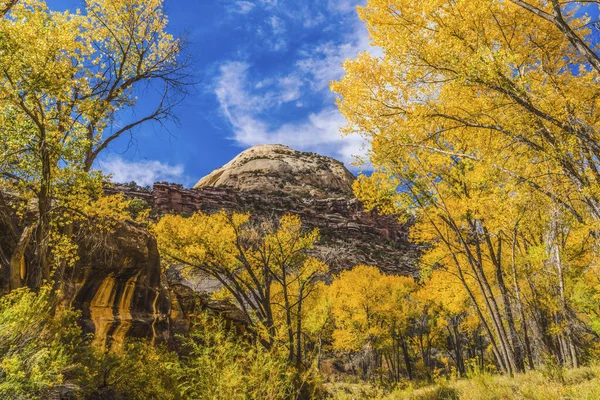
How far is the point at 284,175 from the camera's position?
117 meters

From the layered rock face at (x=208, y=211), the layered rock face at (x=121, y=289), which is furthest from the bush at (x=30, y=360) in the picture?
the layered rock face at (x=121, y=289)

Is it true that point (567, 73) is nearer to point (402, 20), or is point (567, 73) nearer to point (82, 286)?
point (402, 20)

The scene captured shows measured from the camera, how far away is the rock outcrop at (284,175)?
107 m

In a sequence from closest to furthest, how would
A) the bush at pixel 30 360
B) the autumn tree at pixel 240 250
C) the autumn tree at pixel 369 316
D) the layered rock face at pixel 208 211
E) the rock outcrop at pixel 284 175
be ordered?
the bush at pixel 30 360 < the layered rock face at pixel 208 211 < the autumn tree at pixel 240 250 < the autumn tree at pixel 369 316 < the rock outcrop at pixel 284 175

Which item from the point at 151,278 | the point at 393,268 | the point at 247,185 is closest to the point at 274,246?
the point at 151,278

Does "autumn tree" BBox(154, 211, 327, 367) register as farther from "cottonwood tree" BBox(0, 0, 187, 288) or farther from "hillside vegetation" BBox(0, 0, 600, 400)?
"cottonwood tree" BBox(0, 0, 187, 288)

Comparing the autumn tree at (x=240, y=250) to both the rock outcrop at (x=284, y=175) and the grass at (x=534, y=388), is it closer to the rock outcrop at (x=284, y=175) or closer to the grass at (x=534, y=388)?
the grass at (x=534, y=388)

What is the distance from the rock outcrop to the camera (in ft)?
352

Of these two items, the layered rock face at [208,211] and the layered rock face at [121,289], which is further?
the layered rock face at [208,211]

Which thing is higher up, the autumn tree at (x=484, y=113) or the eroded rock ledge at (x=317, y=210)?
the eroded rock ledge at (x=317, y=210)

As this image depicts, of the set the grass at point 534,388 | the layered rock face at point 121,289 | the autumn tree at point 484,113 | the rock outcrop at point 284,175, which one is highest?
the rock outcrop at point 284,175

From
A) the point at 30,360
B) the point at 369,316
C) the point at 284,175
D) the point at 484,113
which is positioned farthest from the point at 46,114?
the point at 284,175

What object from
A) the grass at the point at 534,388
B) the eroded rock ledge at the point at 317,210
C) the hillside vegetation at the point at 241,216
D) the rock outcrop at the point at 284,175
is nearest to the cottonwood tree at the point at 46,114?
the hillside vegetation at the point at 241,216

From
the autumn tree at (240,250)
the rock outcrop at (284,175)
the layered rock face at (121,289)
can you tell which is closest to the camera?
the layered rock face at (121,289)
